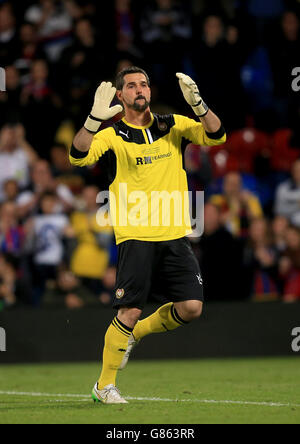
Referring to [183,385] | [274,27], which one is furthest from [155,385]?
[274,27]

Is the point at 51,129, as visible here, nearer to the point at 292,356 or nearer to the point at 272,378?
the point at 292,356

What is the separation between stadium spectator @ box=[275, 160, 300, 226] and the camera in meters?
13.4

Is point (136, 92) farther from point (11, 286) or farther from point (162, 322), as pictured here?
point (11, 286)

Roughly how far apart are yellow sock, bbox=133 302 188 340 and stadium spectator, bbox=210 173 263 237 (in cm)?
507

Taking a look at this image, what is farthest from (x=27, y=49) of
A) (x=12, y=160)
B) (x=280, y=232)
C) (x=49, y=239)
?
(x=280, y=232)

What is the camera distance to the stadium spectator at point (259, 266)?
12.3 metres

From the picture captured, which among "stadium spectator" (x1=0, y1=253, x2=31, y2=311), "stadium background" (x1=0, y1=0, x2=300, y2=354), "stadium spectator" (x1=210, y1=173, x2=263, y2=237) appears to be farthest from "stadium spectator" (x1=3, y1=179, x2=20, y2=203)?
"stadium spectator" (x1=210, y1=173, x2=263, y2=237)

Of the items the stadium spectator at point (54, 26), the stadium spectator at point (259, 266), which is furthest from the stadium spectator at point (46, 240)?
the stadium spectator at point (54, 26)

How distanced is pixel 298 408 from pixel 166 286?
145 cm

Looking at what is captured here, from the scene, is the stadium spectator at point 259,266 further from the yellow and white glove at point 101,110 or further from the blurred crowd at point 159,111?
the yellow and white glove at point 101,110

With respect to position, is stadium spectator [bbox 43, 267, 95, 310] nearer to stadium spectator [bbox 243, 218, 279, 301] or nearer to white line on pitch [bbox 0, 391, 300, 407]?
stadium spectator [bbox 243, 218, 279, 301]

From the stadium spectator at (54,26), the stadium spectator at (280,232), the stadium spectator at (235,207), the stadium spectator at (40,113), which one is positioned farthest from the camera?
the stadium spectator at (54,26)

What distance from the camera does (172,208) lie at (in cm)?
749

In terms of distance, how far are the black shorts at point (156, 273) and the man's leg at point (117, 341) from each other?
7cm
